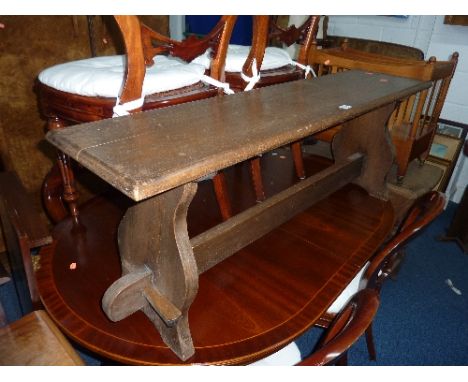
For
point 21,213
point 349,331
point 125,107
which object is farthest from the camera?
point 21,213

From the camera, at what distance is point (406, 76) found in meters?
1.92

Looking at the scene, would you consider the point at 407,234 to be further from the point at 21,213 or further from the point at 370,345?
the point at 21,213

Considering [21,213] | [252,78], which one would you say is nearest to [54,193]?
[21,213]

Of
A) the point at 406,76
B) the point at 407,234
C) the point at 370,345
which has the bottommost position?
the point at 370,345

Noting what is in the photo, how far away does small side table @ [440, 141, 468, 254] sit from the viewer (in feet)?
7.88

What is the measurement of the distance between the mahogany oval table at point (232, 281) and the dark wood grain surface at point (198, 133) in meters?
0.48

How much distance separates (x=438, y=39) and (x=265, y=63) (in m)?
1.83

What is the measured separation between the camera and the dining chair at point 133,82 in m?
0.90

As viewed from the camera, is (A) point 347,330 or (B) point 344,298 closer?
(A) point 347,330

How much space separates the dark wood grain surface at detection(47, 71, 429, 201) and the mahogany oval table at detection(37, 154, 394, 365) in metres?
0.48

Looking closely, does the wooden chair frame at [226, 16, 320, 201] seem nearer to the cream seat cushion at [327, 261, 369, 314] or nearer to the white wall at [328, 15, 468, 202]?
the cream seat cushion at [327, 261, 369, 314]

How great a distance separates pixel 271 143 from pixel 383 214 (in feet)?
3.09
